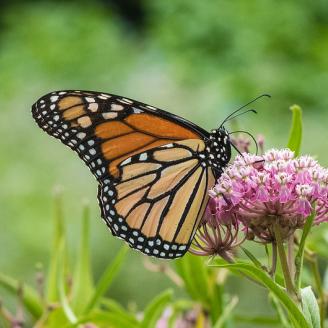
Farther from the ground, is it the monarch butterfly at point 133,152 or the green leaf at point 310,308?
the monarch butterfly at point 133,152

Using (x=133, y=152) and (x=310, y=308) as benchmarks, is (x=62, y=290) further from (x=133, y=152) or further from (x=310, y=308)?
(x=310, y=308)

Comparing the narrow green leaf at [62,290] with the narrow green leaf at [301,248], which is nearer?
the narrow green leaf at [301,248]

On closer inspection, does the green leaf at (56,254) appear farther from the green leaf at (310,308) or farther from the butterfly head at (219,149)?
the green leaf at (310,308)

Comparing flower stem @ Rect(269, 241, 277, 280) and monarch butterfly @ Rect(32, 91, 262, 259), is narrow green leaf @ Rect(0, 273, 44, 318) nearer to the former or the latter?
monarch butterfly @ Rect(32, 91, 262, 259)

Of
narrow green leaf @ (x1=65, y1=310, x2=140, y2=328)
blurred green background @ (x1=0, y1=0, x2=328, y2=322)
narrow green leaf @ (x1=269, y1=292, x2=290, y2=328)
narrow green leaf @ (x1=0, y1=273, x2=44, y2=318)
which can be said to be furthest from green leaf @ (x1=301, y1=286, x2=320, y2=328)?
blurred green background @ (x1=0, y1=0, x2=328, y2=322)

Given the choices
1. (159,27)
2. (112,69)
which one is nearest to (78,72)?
(112,69)

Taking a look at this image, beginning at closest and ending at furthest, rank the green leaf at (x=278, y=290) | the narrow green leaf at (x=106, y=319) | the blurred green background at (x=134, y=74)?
the green leaf at (x=278, y=290)
the narrow green leaf at (x=106, y=319)
the blurred green background at (x=134, y=74)

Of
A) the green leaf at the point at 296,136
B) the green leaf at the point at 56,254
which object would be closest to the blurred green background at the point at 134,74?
the green leaf at the point at 56,254
